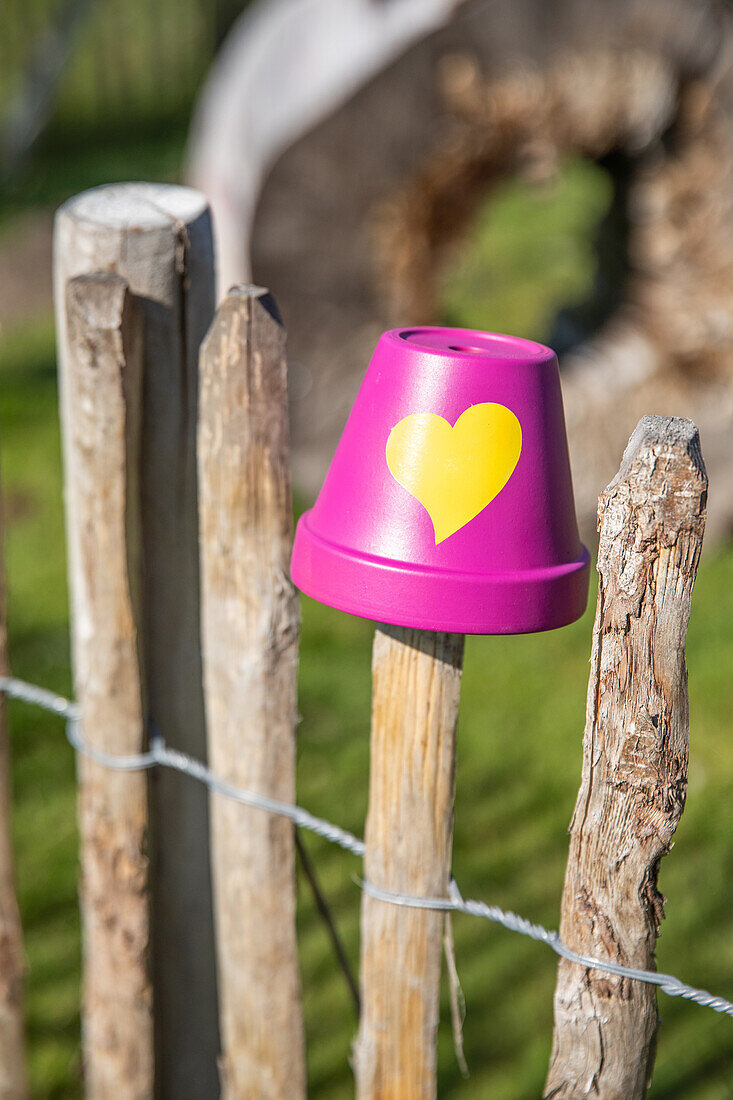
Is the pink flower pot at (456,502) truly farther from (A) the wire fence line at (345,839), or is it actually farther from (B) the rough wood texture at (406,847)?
(A) the wire fence line at (345,839)

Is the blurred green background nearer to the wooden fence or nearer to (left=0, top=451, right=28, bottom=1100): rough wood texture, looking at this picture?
(left=0, top=451, right=28, bottom=1100): rough wood texture

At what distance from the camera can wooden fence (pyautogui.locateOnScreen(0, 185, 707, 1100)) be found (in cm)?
136

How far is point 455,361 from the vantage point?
133 centimetres

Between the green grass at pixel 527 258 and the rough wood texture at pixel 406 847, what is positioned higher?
the green grass at pixel 527 258

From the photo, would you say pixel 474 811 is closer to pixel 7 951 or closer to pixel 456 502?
pixel 7 951

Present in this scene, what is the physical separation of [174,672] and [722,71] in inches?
132

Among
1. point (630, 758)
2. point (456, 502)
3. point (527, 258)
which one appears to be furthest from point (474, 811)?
point (527, 258)

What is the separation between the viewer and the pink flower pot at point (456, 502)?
133cm

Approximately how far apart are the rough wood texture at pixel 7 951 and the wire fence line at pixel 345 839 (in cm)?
10

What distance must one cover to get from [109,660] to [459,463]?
715 mm

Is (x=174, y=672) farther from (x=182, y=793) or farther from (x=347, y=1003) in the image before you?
(x=347, y=1003)

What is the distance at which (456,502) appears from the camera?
1337 millimetres

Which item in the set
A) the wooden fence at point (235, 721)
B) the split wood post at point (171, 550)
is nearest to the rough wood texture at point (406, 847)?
the wooden fence at point (235, 721)

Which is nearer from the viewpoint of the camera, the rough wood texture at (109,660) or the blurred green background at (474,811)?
the rough wood texture at (109,660)
